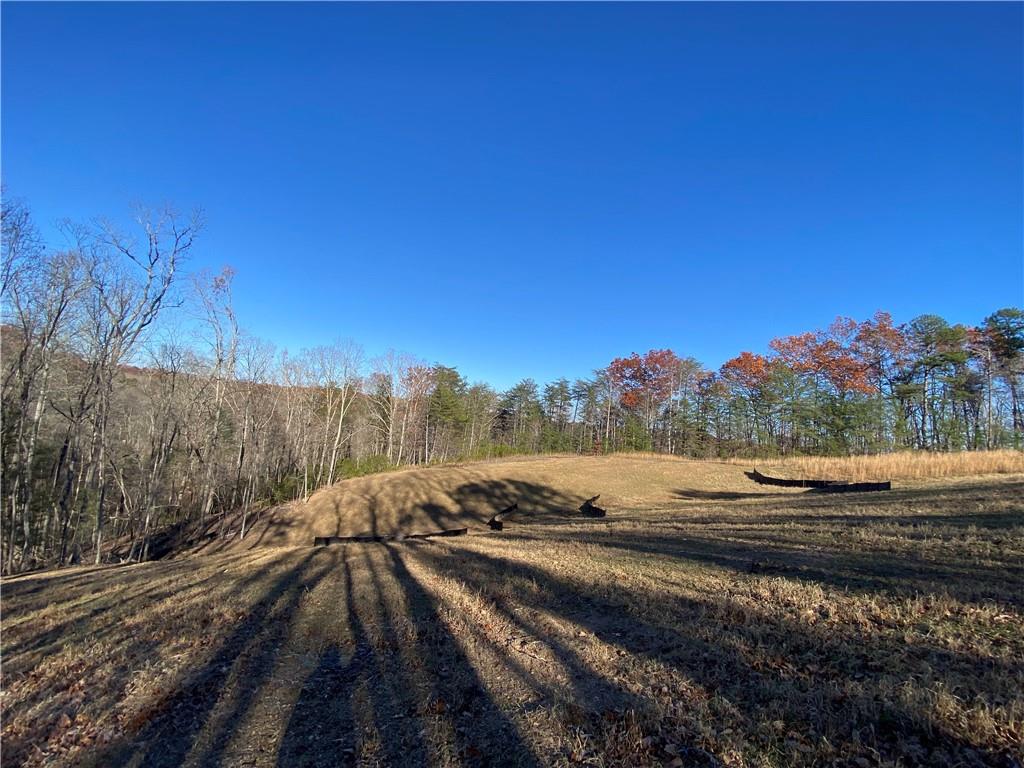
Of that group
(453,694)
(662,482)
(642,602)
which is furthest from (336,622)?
(662,482)

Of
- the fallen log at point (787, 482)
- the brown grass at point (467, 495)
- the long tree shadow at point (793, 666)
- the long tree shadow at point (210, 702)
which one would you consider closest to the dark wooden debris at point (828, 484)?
the fallen log at point (787, 482)

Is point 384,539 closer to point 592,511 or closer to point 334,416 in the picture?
point 592,511

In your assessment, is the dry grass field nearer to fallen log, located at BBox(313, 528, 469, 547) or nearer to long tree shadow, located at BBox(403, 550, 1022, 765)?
long tree shadow, located at BBox(403, 550, 1022, 765)

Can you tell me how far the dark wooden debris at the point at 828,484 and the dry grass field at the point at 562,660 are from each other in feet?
30.2

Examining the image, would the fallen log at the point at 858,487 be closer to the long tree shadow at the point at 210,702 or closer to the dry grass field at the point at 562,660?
the dry grass field at the point at 562,660

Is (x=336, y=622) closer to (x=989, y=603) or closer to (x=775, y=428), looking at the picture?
(x=989, y=603)

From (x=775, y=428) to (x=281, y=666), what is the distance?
156 feet

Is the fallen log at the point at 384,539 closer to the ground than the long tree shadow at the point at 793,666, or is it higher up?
closer to the ground

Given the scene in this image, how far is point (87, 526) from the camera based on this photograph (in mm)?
21938

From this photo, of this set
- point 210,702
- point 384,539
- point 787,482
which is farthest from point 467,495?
point 210,702

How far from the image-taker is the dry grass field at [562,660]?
2682mm

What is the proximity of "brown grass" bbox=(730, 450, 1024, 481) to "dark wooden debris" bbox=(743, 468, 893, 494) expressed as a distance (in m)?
1.62

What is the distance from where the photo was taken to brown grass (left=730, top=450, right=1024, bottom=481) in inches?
696

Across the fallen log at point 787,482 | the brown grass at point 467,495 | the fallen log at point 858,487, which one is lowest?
the brown grass at point 467,495
